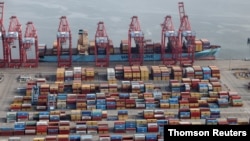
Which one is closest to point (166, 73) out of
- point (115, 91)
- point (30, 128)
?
point (115, 91)

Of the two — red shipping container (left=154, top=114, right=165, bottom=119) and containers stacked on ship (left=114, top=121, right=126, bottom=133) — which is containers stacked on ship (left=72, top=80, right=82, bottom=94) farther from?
containers stacked on ship (left=114, top=121, right=126, bottom=133)

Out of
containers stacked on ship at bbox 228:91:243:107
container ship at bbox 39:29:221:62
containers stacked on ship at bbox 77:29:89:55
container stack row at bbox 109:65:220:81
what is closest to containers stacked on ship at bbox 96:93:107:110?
container stack row at bbox 109:65:220:81

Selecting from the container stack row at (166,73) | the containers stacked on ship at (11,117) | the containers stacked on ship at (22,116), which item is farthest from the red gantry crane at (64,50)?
the containers stacked on ship at (11,117)

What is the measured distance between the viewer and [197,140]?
21109mm

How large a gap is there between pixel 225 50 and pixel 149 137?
163 ft

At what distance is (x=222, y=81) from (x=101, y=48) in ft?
72.5

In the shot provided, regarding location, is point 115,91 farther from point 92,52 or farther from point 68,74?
point 92,52

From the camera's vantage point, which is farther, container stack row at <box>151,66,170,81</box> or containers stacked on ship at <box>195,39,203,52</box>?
containers stacked on ship at <box>195,39,203,52</box>

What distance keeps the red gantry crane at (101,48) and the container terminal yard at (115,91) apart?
0.17 meters

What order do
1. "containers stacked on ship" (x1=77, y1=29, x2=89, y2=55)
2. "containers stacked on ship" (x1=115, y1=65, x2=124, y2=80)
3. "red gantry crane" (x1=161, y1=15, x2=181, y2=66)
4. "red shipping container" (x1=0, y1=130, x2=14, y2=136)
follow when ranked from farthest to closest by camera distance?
"containers stacked on ship" (x1=77, y1=29, x2=89, y2=55) → "red gantry crane" (x1=161, y1=15, x2=181, y2=66) → "containers stacked on ship" (x1=115, y1=65, x2=124, y2=80) → "red shipping container" (x1=0, y1=130, x2=14, y2=136)

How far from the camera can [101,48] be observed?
84.6 meters

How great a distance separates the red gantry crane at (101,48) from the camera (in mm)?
81281

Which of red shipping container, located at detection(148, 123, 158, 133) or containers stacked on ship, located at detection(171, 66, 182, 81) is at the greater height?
containers stacked on ship, located at detection(171, 66, 182, 81)

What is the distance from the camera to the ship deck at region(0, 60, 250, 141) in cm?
6209
